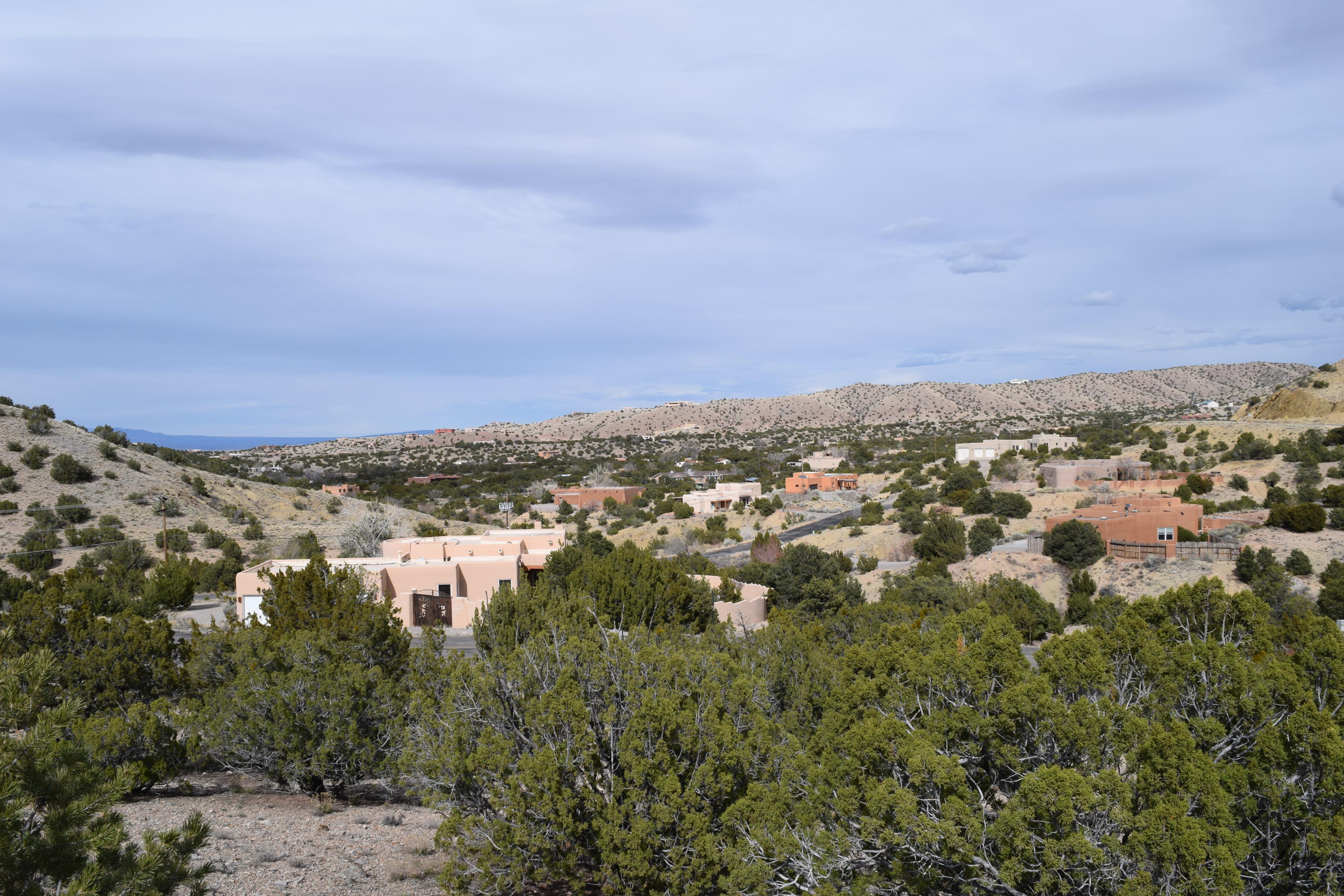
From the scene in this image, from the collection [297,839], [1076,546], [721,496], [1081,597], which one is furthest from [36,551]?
[1076,546]

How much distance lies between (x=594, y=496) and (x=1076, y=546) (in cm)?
3894

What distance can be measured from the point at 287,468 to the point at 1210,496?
8750 centimetres

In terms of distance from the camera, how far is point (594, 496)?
66.7 meters

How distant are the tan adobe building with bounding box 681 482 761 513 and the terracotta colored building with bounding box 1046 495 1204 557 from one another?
26671 mm

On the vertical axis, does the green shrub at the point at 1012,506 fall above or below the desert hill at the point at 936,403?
below

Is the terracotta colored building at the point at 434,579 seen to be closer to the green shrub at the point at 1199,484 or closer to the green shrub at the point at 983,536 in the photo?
the green shrub at the point at 983,536

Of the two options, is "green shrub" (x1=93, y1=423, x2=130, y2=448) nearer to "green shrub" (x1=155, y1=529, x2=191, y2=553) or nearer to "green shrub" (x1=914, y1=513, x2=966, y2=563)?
"green shrub" (x1=155, y1=529, x2=191, y2=553)

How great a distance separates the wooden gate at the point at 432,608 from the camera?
2997cm

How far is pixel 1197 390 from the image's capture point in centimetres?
13338

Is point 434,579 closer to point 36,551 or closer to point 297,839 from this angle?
point 36,551

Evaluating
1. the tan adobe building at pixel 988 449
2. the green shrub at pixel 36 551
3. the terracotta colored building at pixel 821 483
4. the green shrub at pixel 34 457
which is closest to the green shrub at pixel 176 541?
the green shrub at pixel 36 551

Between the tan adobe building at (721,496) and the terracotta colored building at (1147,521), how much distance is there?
1050 inches

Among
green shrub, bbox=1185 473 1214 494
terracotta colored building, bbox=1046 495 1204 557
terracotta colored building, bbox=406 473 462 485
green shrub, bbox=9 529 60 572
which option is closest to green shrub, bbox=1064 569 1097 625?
terracotta colored building, bbox=1046 495 1204 557

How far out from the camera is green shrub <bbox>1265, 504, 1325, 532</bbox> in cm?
3509
